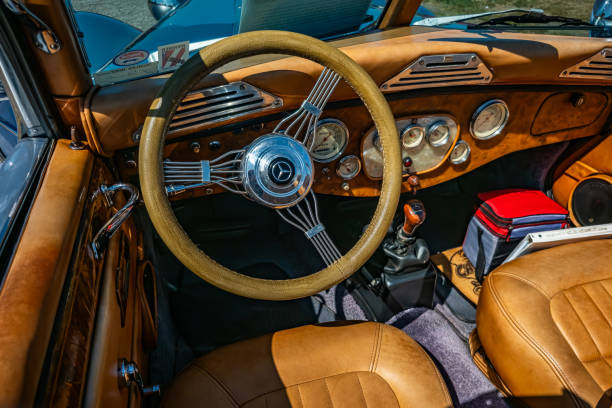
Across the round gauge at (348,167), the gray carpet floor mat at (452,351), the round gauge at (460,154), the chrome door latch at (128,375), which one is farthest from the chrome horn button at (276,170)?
the gray carpet floor mat at (452,351)

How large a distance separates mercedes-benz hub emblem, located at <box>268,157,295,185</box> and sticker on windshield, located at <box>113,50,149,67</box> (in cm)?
64

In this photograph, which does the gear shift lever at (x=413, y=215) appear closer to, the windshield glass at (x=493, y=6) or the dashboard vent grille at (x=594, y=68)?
the dashboard vent grille at (x=594, y=68)

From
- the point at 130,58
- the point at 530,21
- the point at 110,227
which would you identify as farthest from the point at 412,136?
the point at 110,227

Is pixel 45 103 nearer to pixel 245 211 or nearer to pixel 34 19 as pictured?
pixel 34 19

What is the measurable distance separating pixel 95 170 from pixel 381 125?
32.3 inches

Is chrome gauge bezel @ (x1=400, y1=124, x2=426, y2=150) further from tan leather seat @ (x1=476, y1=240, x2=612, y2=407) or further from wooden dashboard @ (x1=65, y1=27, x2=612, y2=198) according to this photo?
tan leather seat @ (x1=476, y1=240, x2=612, y2=407)

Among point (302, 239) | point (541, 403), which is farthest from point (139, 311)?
point (541, 403)

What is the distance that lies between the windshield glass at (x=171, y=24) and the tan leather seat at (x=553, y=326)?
119cm

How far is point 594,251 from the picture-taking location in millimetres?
1552

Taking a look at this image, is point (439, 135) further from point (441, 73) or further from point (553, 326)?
point (553, 326)

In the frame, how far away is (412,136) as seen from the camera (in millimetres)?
1752

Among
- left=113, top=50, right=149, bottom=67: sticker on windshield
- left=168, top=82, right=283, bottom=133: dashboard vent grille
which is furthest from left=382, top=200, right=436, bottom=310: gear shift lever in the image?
left=113, top=50, right=149, bottom=67: sticker on windshield

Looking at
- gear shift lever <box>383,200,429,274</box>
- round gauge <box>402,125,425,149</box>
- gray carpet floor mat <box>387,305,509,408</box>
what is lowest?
gray carpet floor mat <box>387,305,509,408</box>

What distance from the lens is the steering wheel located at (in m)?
1.00
